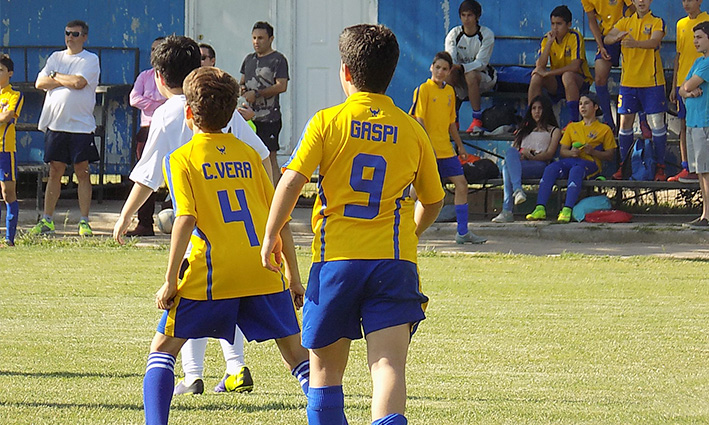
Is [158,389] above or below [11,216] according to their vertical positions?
above

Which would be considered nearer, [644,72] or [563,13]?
[644,72]

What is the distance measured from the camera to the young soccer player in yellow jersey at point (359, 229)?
389 cm

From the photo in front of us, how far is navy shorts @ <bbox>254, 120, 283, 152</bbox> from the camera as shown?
12977mm

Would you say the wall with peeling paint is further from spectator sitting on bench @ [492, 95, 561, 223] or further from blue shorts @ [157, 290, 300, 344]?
blue shorts @ [157, 290, 300, 344]

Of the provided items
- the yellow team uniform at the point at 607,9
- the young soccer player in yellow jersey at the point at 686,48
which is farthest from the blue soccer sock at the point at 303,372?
the yellow team uniform at the point at 607,9

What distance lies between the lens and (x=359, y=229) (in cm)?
392

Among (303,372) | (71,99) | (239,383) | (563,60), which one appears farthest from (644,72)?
(303,372)

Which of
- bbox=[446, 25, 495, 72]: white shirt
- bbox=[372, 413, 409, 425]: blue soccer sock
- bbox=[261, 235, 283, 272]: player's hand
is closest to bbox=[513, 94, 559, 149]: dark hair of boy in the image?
bbox=[446, 25, 495, 72]: white shirt

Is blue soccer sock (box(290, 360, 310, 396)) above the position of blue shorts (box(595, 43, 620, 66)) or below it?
below

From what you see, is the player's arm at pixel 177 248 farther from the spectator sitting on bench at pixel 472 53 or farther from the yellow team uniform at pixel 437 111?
the spectator sitting on bench at pixel 472 53

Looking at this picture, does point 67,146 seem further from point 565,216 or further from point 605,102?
point 605,102

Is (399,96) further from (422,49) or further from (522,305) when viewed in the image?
(522,305)

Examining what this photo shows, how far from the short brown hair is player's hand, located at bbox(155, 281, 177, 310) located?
66cm

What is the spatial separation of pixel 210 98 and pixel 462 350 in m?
2.69
